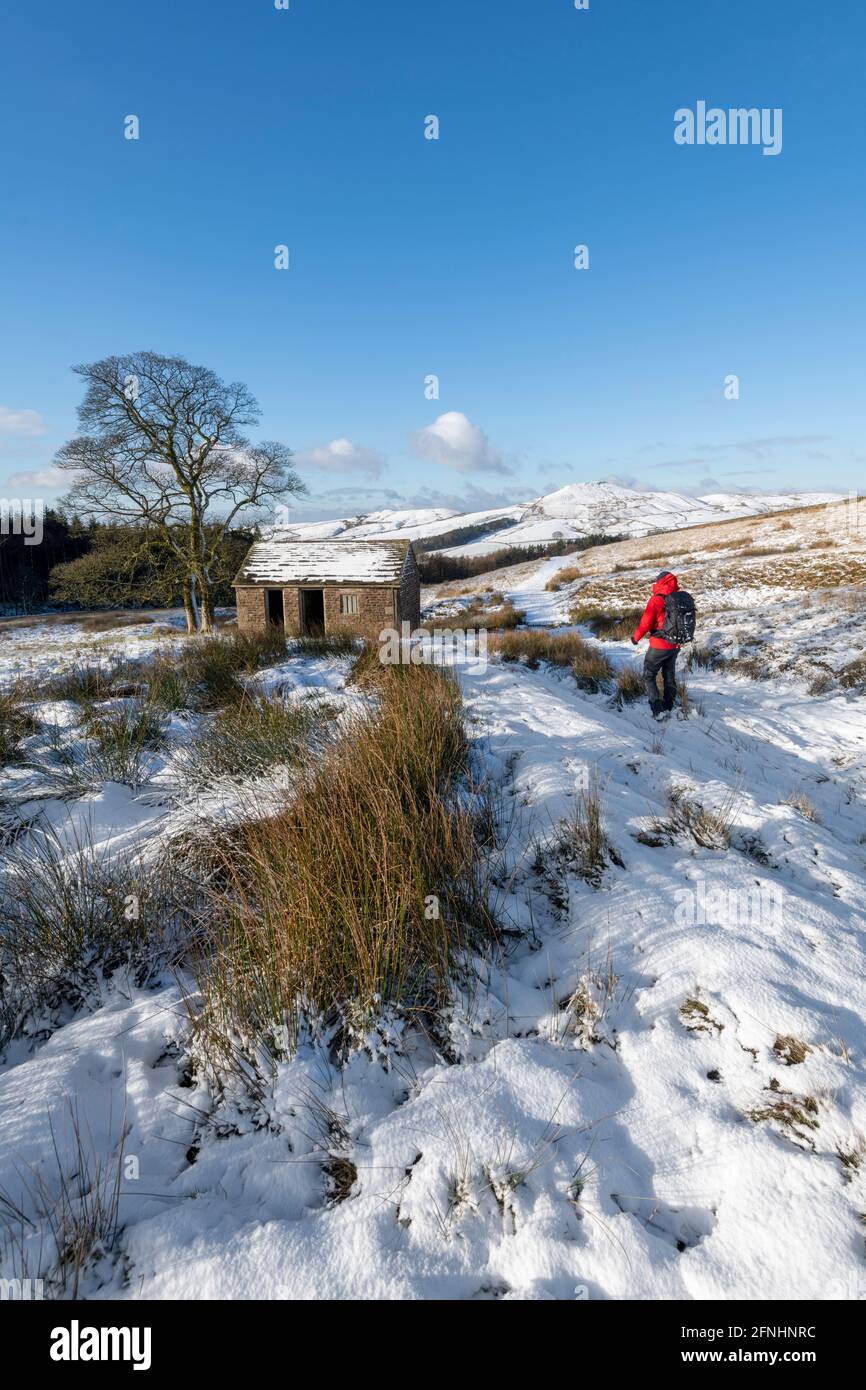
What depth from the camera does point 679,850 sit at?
349cm

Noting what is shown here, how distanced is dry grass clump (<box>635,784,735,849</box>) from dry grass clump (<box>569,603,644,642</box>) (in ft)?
34.9

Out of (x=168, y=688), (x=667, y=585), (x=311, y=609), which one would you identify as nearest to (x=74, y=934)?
(x=168, y=688)

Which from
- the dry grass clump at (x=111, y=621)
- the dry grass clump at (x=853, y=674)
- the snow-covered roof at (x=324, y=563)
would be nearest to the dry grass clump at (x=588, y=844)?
the dry grass clump at (x=853, y=674)

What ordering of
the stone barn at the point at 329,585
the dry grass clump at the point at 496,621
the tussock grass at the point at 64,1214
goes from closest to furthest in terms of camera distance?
the tussock grass at the point at 64,1214 < the dry grass clump at the point at 496,621 < the stone barn at the point at 329,585

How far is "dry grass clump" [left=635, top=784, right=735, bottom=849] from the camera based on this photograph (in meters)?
3.58

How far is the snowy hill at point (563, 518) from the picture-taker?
95938 mm

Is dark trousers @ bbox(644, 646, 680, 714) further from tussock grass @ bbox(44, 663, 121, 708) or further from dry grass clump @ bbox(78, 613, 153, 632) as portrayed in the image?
dry grass clump @ bbox(78, 613, 153, 632)

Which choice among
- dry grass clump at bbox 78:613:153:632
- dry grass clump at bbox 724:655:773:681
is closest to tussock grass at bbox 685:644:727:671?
dry grass clump at bbox 724:655:773:681

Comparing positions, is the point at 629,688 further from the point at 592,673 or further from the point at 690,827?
the point at 690,827

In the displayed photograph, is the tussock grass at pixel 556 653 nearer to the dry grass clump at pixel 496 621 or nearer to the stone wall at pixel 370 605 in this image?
the dry grass clump at pixel 496 621

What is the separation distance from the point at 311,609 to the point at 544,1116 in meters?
21.6

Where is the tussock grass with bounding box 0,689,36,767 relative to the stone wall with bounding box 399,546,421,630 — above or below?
below

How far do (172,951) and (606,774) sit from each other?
135 inches

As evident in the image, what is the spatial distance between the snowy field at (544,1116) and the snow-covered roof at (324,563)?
17352 mm
